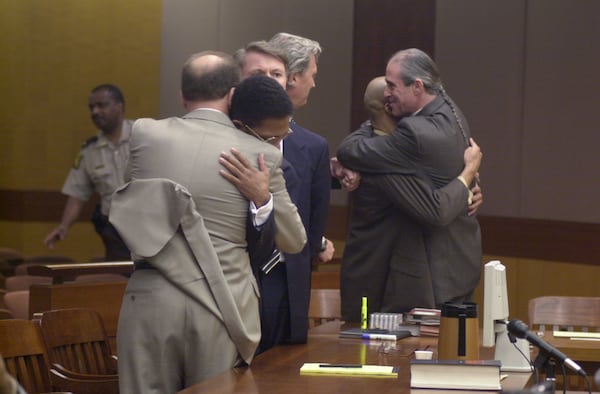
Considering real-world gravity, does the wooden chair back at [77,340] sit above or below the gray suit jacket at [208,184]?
below

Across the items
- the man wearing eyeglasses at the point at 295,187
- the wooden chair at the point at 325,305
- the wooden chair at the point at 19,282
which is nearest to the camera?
the man wearing eyeglasses at the point at 295,187

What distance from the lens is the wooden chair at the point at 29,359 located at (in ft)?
12.0

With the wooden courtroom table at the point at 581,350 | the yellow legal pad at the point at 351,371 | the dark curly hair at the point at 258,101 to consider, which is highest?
the dark curly hair at the point at 258,101

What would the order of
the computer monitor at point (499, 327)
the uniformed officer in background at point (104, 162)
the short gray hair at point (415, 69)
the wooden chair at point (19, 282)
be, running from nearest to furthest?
the computer monitor at point (499, 327)
the short gray hair at point (415, 69)
the wooden chair at point (19, 282)
the uniformed officer in background at point (104, 162)

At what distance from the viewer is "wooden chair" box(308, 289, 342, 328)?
5.09 meters

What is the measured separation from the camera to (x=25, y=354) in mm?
3693

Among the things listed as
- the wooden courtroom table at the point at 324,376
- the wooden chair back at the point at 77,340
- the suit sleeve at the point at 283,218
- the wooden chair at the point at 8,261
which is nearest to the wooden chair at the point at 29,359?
the wooden chair back at the point at 77,340

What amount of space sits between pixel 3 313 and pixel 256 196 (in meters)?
1.94

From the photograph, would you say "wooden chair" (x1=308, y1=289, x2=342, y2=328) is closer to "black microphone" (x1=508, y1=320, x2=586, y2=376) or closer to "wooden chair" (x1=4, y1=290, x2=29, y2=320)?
"wooden chair" (x1=4, y1=290, x2=29, y2=320)

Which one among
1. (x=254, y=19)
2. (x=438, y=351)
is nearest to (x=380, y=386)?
(x=438, y=351)

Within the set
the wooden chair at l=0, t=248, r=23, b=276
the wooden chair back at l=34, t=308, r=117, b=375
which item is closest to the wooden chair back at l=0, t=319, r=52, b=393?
the wooden chair back at l=34, t=308, r=117, b=375

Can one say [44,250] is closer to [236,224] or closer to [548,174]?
[548,174]

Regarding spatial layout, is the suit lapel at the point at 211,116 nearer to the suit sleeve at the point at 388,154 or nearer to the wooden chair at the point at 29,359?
the wooden chair at the point at 29,359

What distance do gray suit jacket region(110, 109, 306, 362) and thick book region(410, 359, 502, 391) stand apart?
55cm
